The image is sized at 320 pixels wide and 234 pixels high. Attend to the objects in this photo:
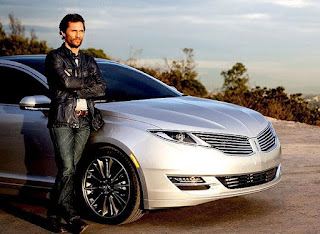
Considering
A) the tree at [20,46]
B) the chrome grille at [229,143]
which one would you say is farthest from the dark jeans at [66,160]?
the tree at [20,46]

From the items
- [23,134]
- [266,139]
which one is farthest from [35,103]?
[266,139]

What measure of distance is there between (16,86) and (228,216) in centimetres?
281

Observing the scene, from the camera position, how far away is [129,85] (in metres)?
7.69

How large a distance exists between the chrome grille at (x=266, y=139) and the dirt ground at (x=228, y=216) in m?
0.70

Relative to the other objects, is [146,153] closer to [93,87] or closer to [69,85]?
[93,87]

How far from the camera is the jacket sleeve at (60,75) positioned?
6156 millimetres

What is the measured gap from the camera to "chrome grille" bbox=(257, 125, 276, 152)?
6.91 meters

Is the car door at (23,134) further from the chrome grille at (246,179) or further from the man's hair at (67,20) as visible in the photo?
the chrome grille at (246,179)

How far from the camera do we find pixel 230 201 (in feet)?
25.3

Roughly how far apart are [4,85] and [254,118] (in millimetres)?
2904

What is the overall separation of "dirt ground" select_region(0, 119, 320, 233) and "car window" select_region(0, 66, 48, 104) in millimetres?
1279

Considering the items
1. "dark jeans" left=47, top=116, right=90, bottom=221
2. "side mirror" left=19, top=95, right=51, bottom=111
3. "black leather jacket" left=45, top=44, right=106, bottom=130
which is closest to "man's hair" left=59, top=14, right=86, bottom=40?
"black leather jacket" left=45, top=44, right=106, bottom=130

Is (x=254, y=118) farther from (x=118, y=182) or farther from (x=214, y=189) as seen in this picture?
(x=118, y=182)

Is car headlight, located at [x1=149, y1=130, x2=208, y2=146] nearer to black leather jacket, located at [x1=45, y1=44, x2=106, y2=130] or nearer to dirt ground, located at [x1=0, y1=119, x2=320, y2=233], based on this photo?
black leather jacket, located at [x1=45, y1=44, x2=106, y2=130]
